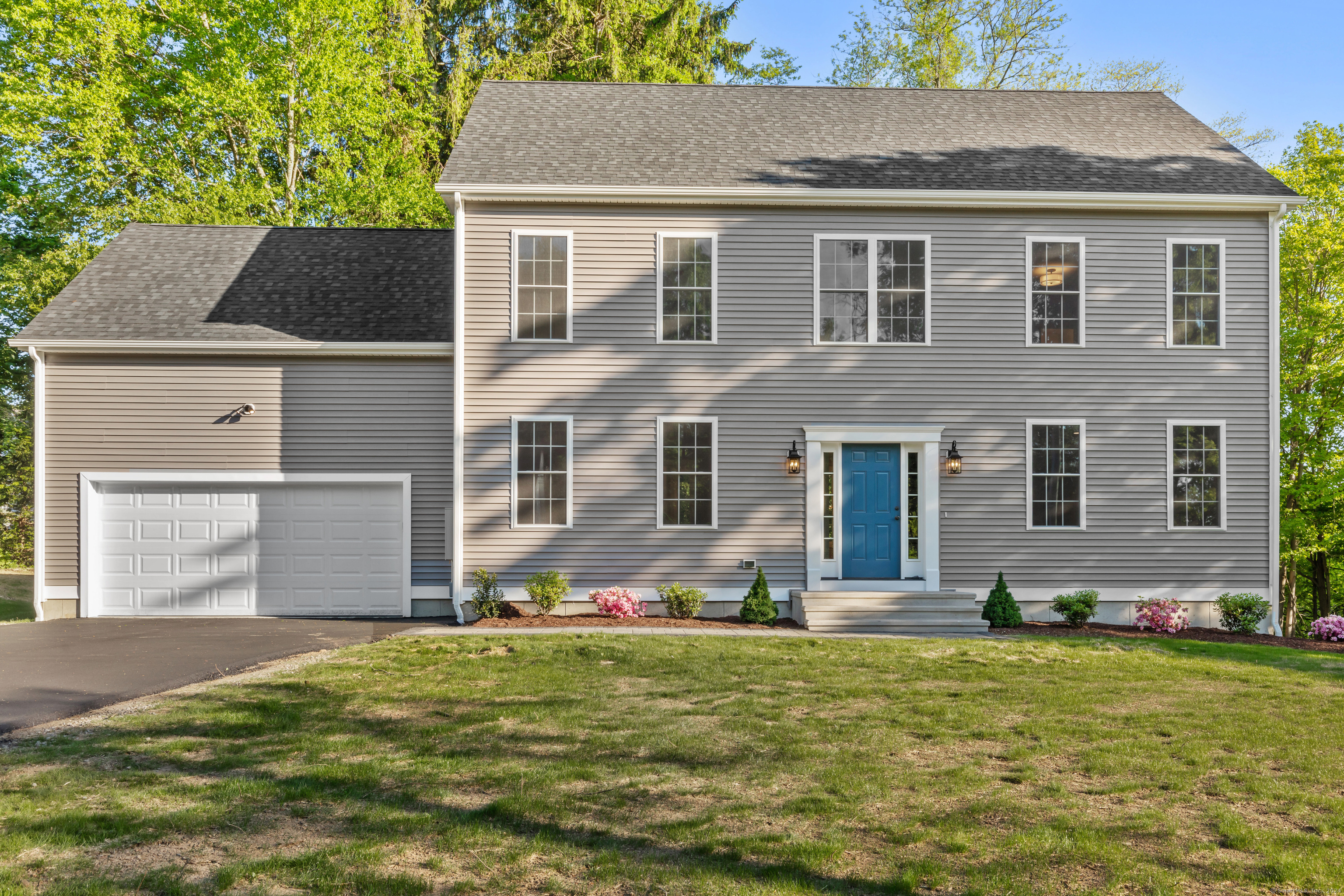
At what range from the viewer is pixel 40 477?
12898 millimetres

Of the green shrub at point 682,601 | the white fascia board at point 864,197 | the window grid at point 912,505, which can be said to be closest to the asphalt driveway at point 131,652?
the green shrub at point 682,601

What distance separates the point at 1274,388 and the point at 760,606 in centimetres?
846

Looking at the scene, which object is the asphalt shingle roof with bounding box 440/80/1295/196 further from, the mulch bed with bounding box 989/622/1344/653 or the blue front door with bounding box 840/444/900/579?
the mulch bed with bounding box 989/622/1344/653

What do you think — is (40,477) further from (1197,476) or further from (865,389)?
(1197,476)

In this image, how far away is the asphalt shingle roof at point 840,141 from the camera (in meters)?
13.2

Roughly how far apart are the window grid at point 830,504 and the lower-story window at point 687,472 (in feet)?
5.28

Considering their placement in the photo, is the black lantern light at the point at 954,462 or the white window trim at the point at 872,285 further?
the white window trim at the point at 872,285

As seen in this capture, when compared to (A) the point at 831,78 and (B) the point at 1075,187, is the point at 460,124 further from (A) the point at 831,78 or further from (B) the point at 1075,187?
(B) the point at 1075,187

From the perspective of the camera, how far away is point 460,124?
24.5m

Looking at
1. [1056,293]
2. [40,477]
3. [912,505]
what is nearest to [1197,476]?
[1056,293]

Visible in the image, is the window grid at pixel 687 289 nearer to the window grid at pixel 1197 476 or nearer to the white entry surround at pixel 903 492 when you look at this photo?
the white entry surround at pixel 903 492

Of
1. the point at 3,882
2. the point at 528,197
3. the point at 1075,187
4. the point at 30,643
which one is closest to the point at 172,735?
the point at 3,882

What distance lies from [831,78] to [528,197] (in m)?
19.9

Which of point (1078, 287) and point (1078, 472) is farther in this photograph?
point (1078, 287)
